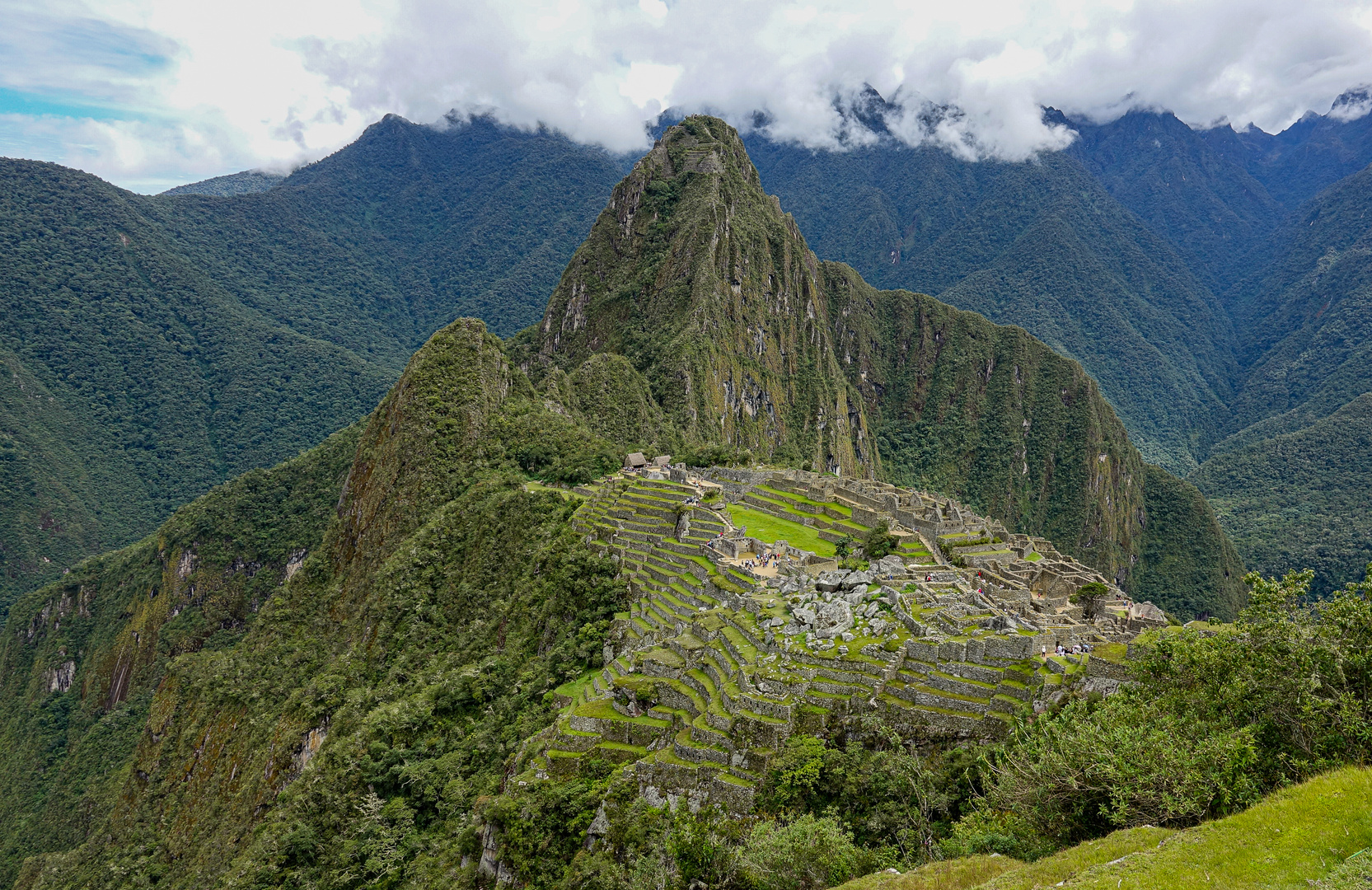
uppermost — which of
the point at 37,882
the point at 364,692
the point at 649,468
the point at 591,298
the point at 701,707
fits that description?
the point at 591,298

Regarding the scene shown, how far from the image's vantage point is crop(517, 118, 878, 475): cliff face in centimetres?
14688

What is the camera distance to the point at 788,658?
85.7 feet

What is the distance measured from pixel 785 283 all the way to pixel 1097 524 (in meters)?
99.5

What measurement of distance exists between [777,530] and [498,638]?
64.9ft

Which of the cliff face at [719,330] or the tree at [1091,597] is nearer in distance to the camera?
the tree at [1091,597]

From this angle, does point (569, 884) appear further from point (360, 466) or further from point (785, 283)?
point (785, 283)

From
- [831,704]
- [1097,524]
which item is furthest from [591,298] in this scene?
[831,704]

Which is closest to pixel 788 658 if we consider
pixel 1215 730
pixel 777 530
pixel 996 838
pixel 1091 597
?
pixel 996 838

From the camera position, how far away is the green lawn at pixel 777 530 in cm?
4759

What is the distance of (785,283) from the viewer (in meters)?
189

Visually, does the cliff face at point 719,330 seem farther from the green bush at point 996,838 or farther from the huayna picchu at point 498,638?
the green bush at point 996,838

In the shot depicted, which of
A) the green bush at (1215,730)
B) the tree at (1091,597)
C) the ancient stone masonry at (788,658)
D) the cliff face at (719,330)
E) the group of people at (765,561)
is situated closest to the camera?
A: the green bush at (1215,730)

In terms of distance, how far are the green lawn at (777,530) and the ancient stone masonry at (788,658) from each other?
348 centimetres

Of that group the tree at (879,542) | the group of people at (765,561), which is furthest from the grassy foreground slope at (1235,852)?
the tree at (879,542)
